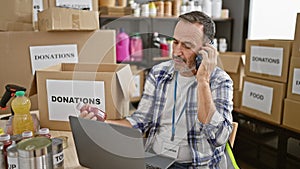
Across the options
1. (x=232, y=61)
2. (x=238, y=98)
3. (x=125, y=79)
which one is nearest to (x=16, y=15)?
(x=125, y=79)

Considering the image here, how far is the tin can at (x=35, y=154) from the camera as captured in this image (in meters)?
0.76

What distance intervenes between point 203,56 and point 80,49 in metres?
0.84

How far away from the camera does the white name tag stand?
45.6 inches

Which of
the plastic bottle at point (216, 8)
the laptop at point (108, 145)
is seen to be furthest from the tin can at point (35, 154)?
the plastic bottle at point (216, 8)

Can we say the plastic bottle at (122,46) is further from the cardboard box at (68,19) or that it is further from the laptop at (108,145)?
the laptop at (108,145)

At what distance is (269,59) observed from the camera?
2.02 metres

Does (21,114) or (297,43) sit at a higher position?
(297,43)

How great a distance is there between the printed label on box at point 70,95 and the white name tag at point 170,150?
0.31 meters

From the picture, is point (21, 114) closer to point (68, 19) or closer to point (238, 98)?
point (68, 19)

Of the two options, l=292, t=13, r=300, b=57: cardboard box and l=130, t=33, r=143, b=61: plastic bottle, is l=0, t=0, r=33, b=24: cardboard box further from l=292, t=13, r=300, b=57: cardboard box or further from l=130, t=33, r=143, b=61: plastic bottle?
l=292, t=13, r=300, b=57: cardboard box

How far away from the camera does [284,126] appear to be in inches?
77.8

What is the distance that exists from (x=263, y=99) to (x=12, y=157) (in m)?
1.76

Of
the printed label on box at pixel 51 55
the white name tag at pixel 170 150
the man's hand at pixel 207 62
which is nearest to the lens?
the man's hand at pixel 207 62

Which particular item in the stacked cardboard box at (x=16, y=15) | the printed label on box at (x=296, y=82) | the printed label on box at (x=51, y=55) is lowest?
the printed label on box at (x=296, y=82)
